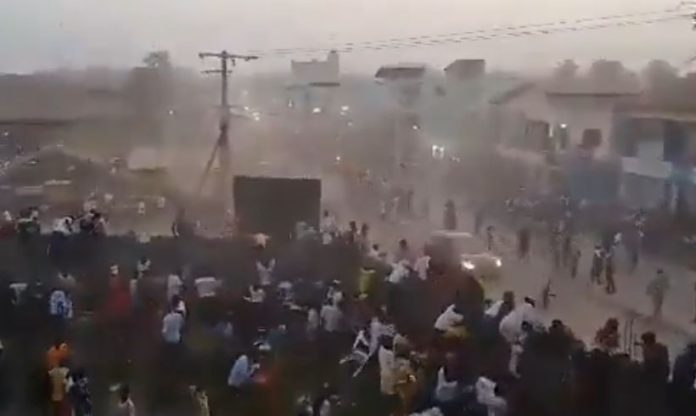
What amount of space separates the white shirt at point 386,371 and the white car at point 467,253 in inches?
14.1

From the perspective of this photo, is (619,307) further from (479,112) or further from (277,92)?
(277,92)

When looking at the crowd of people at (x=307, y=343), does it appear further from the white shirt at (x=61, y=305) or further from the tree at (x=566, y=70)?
the tree at (x=566, y=70)

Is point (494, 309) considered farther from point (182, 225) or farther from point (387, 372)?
point (182, 225)

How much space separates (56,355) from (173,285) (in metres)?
0.49

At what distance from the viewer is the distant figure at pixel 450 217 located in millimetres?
3125

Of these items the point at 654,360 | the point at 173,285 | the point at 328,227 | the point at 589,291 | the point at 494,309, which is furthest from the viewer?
the point at 173,285

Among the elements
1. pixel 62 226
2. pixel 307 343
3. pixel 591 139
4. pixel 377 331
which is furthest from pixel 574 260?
pixel 62 226

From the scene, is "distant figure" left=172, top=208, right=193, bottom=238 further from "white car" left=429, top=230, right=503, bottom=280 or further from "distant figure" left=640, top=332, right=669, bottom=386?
"distant figure" left=640, top=332, right=669, bottom=386

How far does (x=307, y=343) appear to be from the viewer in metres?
3.32

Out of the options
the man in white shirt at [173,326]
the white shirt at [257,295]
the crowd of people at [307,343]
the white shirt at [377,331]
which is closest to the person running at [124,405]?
the crowd of people at [307,343]

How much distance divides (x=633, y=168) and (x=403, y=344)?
896 mm

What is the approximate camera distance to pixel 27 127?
12.3 feet


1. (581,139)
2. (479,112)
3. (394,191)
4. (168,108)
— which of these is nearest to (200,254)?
(168,108)

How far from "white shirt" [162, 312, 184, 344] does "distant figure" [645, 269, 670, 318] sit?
1595mm
